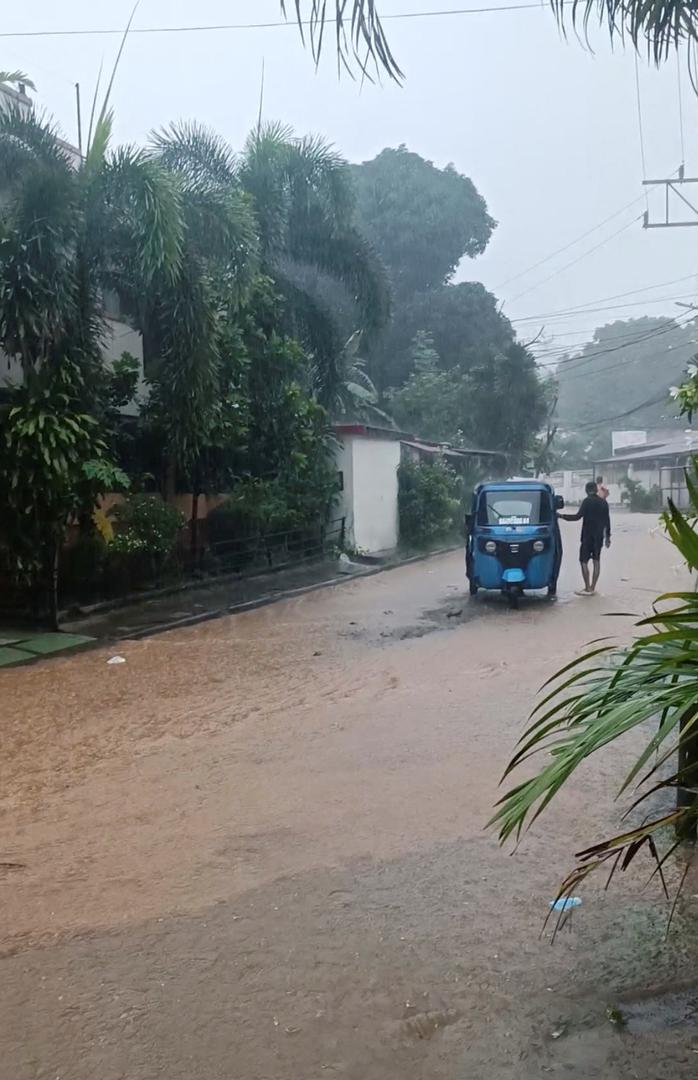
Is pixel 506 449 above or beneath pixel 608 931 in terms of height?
above

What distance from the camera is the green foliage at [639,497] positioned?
4069cm

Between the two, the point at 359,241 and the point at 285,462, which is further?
the point at 359,241

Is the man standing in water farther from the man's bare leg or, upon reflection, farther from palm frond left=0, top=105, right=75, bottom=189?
palm frond left=0, top=105, right=75, bottom=189

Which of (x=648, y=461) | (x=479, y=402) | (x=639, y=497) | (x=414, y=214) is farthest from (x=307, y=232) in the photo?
(x=648, y=461)

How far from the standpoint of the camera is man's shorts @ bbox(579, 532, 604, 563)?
1400cm

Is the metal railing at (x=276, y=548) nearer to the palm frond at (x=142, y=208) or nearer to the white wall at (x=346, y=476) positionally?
the white wall at (x=346, y=476)

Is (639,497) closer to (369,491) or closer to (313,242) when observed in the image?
(369,491)

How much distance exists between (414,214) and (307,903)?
3634 centimetres

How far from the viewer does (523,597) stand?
14414mm

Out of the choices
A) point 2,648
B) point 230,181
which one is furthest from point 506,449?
point 2,648

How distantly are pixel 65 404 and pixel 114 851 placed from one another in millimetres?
7360

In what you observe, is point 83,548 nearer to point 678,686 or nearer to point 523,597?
point 523,597

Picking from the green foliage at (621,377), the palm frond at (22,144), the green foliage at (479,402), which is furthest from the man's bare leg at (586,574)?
the green foliage at (621,377)

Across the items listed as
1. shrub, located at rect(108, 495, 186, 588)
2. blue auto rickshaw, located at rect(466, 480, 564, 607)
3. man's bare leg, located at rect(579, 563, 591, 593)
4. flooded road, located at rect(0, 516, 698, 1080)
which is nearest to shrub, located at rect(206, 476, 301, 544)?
shrub, located at rect(108, 495, 186, 588)
